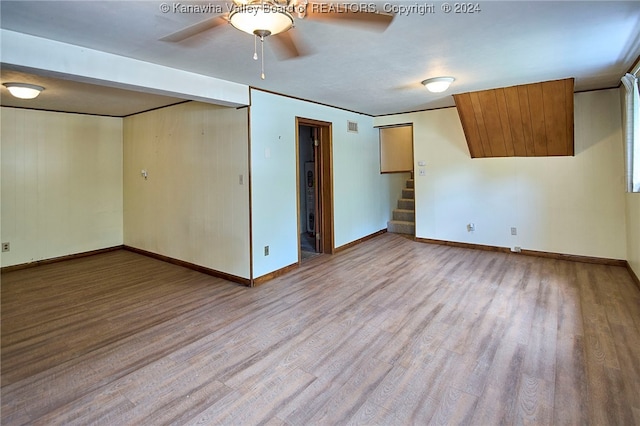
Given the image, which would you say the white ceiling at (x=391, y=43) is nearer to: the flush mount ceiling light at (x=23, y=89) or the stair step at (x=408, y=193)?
the flush mount ceiling light at (x=23, y=89)

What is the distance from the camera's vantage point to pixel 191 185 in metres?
4.55

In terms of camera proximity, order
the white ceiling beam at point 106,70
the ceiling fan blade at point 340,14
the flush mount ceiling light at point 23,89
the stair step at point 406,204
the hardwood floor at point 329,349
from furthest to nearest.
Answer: the stair step at point 406,204 < the flush mount ceiling light at point 23,89 < the white ceiling beam at point 106,70 < the ceiling fan blade at point 340,14 < the hardwood floor at point 329,349

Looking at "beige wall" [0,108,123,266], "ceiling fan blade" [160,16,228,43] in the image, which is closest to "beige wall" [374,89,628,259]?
"ceiling fan blade" [160,16,228,43]

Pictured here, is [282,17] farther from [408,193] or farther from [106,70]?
[408,193]

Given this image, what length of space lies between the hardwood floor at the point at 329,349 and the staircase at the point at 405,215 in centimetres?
247

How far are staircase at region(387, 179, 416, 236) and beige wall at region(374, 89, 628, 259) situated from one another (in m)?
0.66

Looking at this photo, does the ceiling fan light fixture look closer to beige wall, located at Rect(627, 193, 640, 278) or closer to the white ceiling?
the white ceiling

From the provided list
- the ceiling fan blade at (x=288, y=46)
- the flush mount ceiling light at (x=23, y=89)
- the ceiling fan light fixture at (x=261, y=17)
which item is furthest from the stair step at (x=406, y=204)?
the flush mount ceiling light at (x=23, y=89)

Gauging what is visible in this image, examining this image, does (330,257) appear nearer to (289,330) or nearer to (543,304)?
(289,330)

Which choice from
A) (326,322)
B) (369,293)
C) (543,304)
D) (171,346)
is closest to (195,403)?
(171,346)

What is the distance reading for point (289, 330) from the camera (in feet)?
9.08

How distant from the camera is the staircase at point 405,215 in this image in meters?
6.65

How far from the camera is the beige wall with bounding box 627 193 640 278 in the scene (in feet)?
11.6

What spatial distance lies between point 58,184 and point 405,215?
20.2 feet
